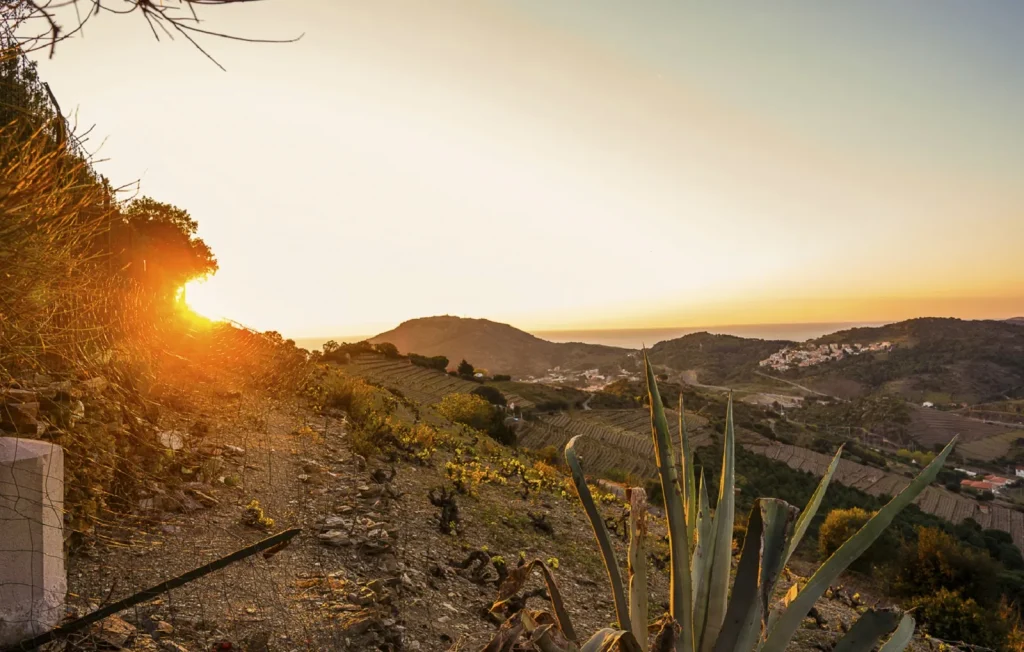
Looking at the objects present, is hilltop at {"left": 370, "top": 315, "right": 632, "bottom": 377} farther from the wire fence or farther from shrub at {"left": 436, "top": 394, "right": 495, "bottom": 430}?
the wire fence

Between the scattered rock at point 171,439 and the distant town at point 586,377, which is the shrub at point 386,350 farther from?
the distant town at point 586,377

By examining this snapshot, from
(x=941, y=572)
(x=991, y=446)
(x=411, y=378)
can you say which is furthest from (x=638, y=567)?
(x=991, y=446)

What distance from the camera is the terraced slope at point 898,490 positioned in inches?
1585

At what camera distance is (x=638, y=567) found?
5.44 ft

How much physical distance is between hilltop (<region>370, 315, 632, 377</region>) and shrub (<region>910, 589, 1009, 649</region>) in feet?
265

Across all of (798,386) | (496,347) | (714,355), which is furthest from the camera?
(714,355)

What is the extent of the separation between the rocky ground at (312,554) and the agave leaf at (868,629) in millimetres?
1637

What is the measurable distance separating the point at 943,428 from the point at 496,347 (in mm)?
73810

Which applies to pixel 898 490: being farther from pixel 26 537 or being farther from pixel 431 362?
pixel 26 537

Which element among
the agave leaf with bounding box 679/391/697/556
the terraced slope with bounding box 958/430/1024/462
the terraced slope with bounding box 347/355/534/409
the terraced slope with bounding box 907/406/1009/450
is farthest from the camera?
the terraced slope with bounding box 907/406/1009/450

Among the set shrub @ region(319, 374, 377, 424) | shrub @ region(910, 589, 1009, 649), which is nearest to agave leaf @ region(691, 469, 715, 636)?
shrub @ region(319, 374, 377, 424)

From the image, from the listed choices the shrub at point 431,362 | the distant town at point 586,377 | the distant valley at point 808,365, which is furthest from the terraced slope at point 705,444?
the distant valley at point 808,365

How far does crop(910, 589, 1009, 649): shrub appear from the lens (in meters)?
7.79

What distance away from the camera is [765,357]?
376 ft
